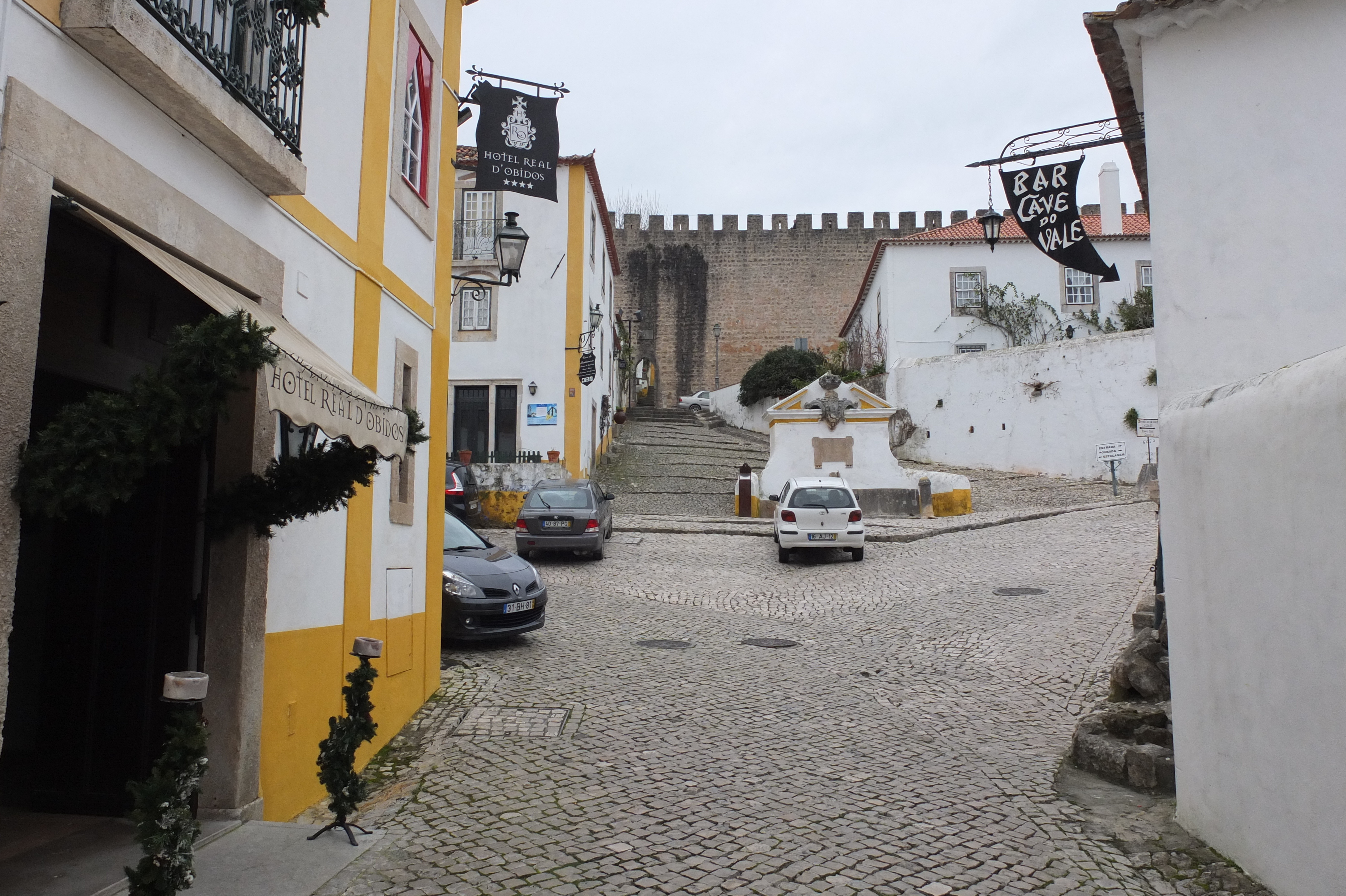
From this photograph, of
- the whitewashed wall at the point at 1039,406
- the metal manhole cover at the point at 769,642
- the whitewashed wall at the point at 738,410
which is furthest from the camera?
the whitewashed wall at the point at 738,410

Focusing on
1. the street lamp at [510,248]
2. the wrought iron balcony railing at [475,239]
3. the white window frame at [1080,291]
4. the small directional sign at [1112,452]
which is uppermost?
the white window frame at [1080,291]

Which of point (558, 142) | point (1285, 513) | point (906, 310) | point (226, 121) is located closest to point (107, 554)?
point (226, 121)

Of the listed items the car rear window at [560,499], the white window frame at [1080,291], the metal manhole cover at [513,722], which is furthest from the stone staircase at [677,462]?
the metal manhole cover at [513,722]

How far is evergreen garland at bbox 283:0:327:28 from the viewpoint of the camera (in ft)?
16.6

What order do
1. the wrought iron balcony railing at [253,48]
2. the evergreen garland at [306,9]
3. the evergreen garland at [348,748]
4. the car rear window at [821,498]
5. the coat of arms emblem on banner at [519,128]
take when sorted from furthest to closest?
the car rear window at [821,498] < the coat of arms emblem on banner at [519,128] < the evergreen garland at [348,748] < the evergreen garland at [306,9] < the wrought iron balcony railing at [253,48]

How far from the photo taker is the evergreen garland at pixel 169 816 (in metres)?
3.52

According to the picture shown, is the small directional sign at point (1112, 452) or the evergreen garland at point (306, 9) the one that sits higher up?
the evergreen garland at point (306, 9)

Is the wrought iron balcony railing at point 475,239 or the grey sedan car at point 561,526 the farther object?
the wrought iron balcony railing at point 475,239

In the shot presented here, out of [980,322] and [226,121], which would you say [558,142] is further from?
[980,322]

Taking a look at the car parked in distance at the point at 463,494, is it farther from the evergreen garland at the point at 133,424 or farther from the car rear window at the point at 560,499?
the evergreen garland at the point at 133,424

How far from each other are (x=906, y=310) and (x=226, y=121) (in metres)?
32.2

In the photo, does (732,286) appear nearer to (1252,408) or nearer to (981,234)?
(981,234)

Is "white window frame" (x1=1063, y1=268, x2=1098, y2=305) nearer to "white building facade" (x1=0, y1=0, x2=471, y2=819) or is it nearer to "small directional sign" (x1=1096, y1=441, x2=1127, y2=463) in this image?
"small directional sign" (x1=1096, y1=441, x2=1127, y2=463)

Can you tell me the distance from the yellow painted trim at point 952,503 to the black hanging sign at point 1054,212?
1344 cm
